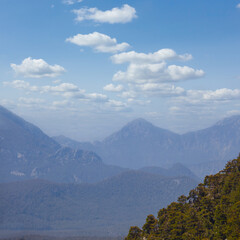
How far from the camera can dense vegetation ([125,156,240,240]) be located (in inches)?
2186

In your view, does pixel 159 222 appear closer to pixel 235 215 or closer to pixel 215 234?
pixel 215 234

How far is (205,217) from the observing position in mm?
64938

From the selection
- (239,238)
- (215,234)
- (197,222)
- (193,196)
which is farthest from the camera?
(193,196)

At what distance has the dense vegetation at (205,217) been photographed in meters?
55.5

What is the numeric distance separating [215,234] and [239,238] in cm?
1024

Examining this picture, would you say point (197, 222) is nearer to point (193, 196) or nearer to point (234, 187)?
point (234, 187)

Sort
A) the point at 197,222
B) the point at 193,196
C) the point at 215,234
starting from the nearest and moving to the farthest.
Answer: the point at 215,234 → the point at 197,222 → the point at 193,196

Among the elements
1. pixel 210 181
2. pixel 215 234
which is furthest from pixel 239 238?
pixel 210 181

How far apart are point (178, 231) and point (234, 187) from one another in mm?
15406

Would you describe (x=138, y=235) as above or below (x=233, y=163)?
below

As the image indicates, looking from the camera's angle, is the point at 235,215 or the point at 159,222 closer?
the point at 235,215

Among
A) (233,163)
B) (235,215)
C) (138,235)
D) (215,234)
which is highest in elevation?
(233,163)

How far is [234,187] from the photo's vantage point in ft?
227

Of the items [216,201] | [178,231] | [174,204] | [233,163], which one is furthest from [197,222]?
[233,163]
